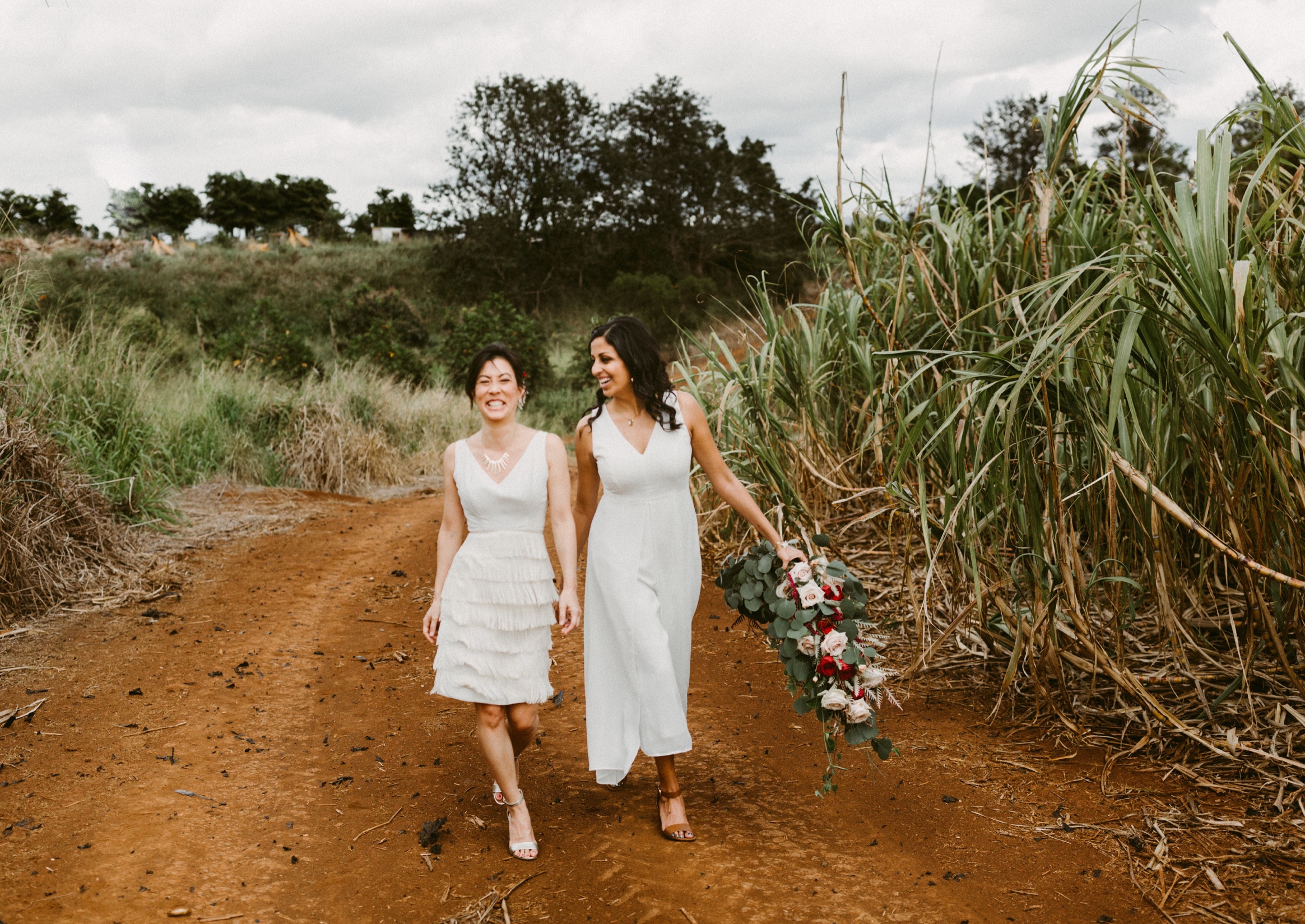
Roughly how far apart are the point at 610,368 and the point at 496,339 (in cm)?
1208

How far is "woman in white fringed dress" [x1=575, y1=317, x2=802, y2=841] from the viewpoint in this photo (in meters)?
2.85

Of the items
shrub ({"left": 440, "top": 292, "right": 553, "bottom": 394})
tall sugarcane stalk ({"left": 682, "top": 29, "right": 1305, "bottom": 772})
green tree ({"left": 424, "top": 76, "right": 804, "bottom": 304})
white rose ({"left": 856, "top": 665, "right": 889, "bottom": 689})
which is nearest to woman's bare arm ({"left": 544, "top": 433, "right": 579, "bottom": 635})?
white rose ({"left": 856, "top": 665, "right": 889, "bottom": 689})

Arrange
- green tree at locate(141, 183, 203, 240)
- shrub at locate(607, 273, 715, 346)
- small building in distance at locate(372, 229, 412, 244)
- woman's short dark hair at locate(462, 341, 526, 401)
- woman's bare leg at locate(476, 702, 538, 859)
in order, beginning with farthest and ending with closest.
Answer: green tree at locate(141, 183, 203, 240)
small building in distance at locate(372, 229, 412, 244)
shrub at locate(607, 273, 715, 346)
woman's short dark hair at locate(462, 341, 526, 401)
woman's bare leg at locate(476, 702, 538, 859)


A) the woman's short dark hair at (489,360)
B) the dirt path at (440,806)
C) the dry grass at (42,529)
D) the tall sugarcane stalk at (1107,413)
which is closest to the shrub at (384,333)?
the dry grass at (42,529)

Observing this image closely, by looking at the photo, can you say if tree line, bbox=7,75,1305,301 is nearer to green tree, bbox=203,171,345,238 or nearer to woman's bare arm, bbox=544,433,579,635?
green tree, bbox=203,171,345,238

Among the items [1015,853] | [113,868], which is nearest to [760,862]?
[1015,853]

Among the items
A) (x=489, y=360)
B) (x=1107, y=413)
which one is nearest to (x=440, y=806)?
(x=489, y=360)

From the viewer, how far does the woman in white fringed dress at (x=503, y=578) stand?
2.78 meters

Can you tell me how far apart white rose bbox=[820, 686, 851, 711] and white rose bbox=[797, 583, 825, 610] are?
0.26 metres

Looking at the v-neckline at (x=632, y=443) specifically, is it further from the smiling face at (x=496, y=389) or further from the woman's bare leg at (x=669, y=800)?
the woman's bare leg at (x=669, y=800)

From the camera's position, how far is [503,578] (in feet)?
9.25

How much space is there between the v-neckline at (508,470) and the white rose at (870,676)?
1.20m

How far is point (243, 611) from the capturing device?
510cm

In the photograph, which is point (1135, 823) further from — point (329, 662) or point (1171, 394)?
point (329, 662)
